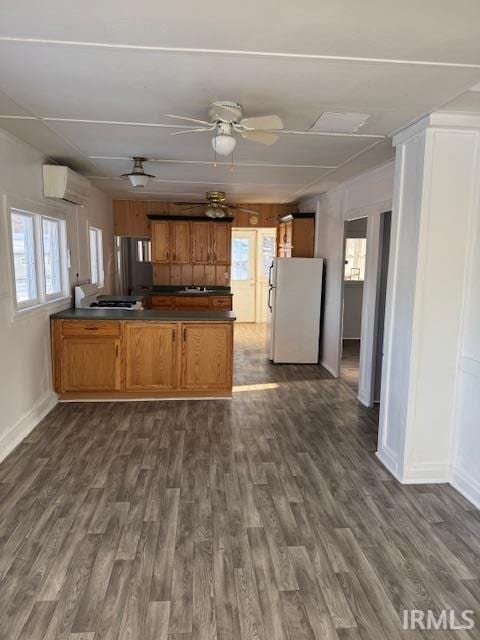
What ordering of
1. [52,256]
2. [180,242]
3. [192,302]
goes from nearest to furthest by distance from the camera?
1. [52,256]
2. [192,302]
3. [180,242]

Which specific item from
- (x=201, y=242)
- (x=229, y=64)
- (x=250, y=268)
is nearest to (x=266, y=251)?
(x=250, y=268)

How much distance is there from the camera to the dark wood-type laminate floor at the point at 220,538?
185 cm

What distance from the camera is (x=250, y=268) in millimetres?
9320

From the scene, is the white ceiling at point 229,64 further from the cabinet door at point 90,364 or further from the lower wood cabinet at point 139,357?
the cabinet door at point 90,364

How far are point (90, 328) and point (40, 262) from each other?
0.79 metres

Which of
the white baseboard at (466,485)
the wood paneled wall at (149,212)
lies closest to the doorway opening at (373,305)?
the white baseboard at (466,485)

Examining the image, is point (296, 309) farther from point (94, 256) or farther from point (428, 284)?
point (428, 284)

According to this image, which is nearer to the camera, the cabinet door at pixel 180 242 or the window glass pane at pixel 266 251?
the cabinet door at pixel 180 242

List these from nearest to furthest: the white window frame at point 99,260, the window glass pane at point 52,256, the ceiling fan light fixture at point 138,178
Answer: the ceiling fan light fixture at point 138,178 < the window glass pane at point 52,256 < the white window frame at point 99,260

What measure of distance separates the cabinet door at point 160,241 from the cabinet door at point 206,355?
324cm

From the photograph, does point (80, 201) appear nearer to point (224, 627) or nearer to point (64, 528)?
point (64, 528)

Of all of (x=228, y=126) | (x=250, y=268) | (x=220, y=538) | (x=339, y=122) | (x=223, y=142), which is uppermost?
(x=339, y=122)

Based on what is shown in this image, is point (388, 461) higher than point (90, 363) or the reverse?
the reverse

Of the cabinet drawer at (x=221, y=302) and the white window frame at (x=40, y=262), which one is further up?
the white window frame at (x=40, y=262)
